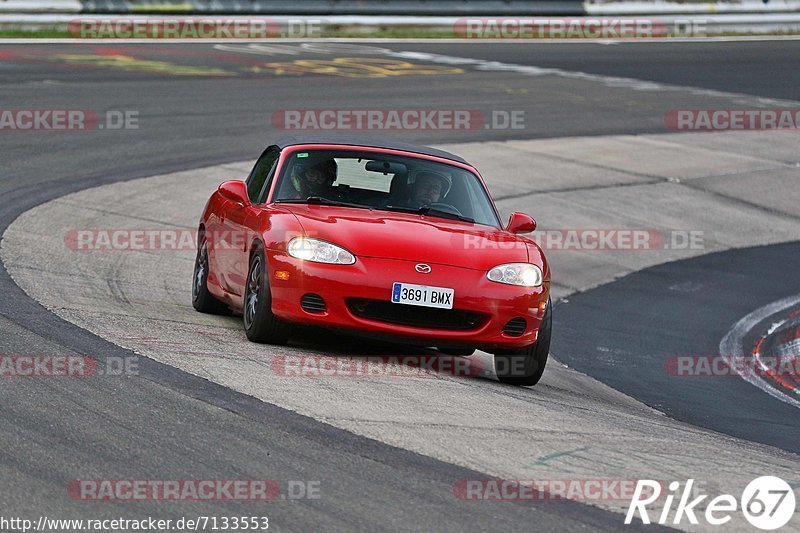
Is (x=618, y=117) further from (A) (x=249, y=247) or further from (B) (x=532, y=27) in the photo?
(A) (x=249, y=247)

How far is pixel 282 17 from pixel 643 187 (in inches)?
603

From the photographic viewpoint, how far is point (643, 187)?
20125 millimetres

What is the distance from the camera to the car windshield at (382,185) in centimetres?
967

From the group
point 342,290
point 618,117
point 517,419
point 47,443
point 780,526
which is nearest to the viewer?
point 780,526

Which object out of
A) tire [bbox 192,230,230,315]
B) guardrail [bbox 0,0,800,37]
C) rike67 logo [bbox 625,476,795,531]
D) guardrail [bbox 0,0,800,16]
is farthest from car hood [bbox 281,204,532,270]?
guardrail [bbox 0,0,800,16]

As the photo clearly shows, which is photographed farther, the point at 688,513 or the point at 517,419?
the point at 517,419

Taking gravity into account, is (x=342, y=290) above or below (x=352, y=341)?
above

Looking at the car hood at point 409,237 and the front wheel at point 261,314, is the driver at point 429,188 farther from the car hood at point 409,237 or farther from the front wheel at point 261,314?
the front wheel at point 261,314

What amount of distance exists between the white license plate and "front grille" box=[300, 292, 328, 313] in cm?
45

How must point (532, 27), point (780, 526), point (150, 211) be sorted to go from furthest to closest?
point (532, 27) < point (150, 211) < point (780, 526)

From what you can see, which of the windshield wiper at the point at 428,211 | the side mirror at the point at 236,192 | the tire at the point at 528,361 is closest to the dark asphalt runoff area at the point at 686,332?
the tire at the point at 528,361

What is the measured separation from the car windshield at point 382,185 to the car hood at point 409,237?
20 cm

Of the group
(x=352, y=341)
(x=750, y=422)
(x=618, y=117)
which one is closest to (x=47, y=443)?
(x=352, y=341)

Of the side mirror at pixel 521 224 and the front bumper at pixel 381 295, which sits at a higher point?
the side mirror at pixel 521 224
